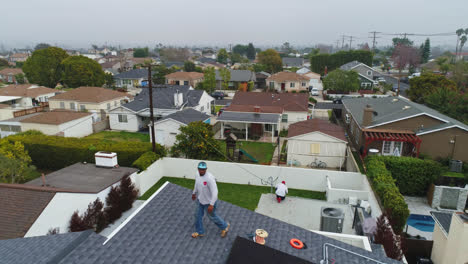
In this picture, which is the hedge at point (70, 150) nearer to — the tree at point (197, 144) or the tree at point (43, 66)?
the tree at point (197, 144)

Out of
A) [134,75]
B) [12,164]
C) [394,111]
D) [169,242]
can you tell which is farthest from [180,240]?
[134,75]

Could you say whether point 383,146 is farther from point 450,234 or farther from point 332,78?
point 332,78

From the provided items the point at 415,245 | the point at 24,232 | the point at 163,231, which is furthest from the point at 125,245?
the point at 415,245

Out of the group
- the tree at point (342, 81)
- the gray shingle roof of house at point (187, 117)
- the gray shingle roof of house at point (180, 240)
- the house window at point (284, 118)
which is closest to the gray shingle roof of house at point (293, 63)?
the tree at point (342, 81)

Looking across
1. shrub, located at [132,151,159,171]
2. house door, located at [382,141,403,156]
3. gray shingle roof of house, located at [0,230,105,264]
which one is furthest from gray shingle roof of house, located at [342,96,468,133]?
gray shingle roof of house, located at [0,230,105,264]

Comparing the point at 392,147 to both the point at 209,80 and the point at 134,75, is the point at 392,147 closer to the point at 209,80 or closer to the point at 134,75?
the point at 209,80
